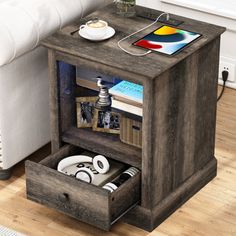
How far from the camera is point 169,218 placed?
2770 mm

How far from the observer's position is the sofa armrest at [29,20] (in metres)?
2.66

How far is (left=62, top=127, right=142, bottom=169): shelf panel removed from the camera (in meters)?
2.70

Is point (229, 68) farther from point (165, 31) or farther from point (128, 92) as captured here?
point (128, 92)

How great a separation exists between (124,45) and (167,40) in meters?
0.14

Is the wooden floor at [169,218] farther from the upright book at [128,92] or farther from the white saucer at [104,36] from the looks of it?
the white saucer at [104,36]

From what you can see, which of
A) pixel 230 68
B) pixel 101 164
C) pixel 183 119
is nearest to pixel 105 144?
pixel 101 164

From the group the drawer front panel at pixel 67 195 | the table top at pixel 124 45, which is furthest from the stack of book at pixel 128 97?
the drawer front panel at pixel 67 195

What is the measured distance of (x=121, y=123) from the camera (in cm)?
275

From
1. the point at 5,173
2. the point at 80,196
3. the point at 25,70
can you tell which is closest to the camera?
the point at 80,196

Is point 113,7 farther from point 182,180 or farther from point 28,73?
point 182,180

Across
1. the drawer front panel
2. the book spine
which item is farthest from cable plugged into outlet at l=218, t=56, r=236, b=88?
the drawer front panel

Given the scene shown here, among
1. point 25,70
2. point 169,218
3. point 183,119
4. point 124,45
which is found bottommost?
point 169,218

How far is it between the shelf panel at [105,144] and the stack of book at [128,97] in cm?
13

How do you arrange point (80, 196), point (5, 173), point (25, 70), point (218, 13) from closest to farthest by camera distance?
point (80, 196) < point (25, 70) < point (5, 173) < point (218, 13)
